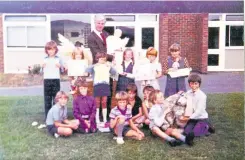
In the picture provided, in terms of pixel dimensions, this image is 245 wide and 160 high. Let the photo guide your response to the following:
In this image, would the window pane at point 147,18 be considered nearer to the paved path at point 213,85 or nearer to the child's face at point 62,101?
the paved path at point 213,85

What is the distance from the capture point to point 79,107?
11.6 ft

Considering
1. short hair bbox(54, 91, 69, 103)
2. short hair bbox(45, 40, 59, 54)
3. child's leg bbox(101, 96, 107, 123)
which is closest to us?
short hair bbox(45, 40, 59, 54)

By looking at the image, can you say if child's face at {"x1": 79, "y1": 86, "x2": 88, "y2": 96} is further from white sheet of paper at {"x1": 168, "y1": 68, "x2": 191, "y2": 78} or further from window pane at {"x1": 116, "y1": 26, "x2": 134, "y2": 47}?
white sheet of paper at {"x1": 168, "y1": 68, "x2": 191, "y2": 78}

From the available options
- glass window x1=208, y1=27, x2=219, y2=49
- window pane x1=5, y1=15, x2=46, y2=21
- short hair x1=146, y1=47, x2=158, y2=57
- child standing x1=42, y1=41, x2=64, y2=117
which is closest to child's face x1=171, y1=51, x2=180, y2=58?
short hair x1=146, y1=47, x2=158, y2=57

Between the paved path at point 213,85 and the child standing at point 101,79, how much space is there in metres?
0.21

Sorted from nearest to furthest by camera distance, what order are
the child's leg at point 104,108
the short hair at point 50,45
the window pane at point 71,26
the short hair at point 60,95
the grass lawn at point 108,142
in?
the grass lawn at point 108,142 < the window pane at point 71,26 < the short hair at point 50,45 < the short hair at point 60,95 < the child's leg at point 104,108

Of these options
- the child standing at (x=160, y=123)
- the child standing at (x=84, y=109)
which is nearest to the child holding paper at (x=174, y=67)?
the child standing at (x=160, y=123)

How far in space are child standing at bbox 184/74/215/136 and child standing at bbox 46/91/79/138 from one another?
2.52 ft

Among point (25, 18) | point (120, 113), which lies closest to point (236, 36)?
point (120, 113)

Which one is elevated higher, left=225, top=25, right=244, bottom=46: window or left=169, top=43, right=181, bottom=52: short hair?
left=225, top=25, right=244, bottom=46: window

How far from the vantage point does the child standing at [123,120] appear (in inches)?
135

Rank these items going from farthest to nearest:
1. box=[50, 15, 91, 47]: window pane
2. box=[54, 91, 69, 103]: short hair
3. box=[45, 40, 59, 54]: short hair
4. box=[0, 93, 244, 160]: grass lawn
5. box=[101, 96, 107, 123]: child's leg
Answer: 1. box=[101, 96, 107, 123]: child's leg
2. box=[54, 91, 69, 103]: short hair
3. box=[45, 40, 59, 54]: short hair
4. box=[50, 15, 91, 47]: window pane
5. box=[0, 93, 244, 160]: grass lawn

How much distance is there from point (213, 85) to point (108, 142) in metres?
0.80

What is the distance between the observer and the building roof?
3.17 meters
